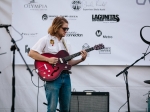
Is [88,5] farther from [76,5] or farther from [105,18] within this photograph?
[105,18]

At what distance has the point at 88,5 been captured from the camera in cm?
528

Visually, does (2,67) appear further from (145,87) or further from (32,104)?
(145,87)

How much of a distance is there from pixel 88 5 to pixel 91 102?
1.64 meters

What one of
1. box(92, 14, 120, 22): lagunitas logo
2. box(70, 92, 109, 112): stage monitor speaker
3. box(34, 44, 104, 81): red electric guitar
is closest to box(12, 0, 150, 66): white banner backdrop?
box(92, 14, 120, 22): lagunitas logo

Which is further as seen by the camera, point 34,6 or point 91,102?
point 34,6

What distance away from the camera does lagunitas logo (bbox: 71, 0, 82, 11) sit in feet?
17.3

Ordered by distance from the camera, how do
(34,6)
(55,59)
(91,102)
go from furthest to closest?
1. (34,6)
2. (91,102)
3. (55,59)

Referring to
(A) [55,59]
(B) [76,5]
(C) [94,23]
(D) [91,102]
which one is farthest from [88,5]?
(A) [55,59]

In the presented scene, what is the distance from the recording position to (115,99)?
213 inches

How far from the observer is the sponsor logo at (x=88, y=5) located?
5.27 m

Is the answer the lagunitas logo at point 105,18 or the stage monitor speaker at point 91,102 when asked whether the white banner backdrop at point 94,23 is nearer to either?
the lagunitas logo at point 105,18

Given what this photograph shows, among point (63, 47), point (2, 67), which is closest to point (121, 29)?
point (63, 47)

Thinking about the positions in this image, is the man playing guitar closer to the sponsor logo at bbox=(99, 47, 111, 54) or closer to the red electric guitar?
the red electric guitar

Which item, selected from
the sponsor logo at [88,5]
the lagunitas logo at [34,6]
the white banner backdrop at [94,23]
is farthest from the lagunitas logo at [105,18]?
the lagunitas logo at [34,6]
